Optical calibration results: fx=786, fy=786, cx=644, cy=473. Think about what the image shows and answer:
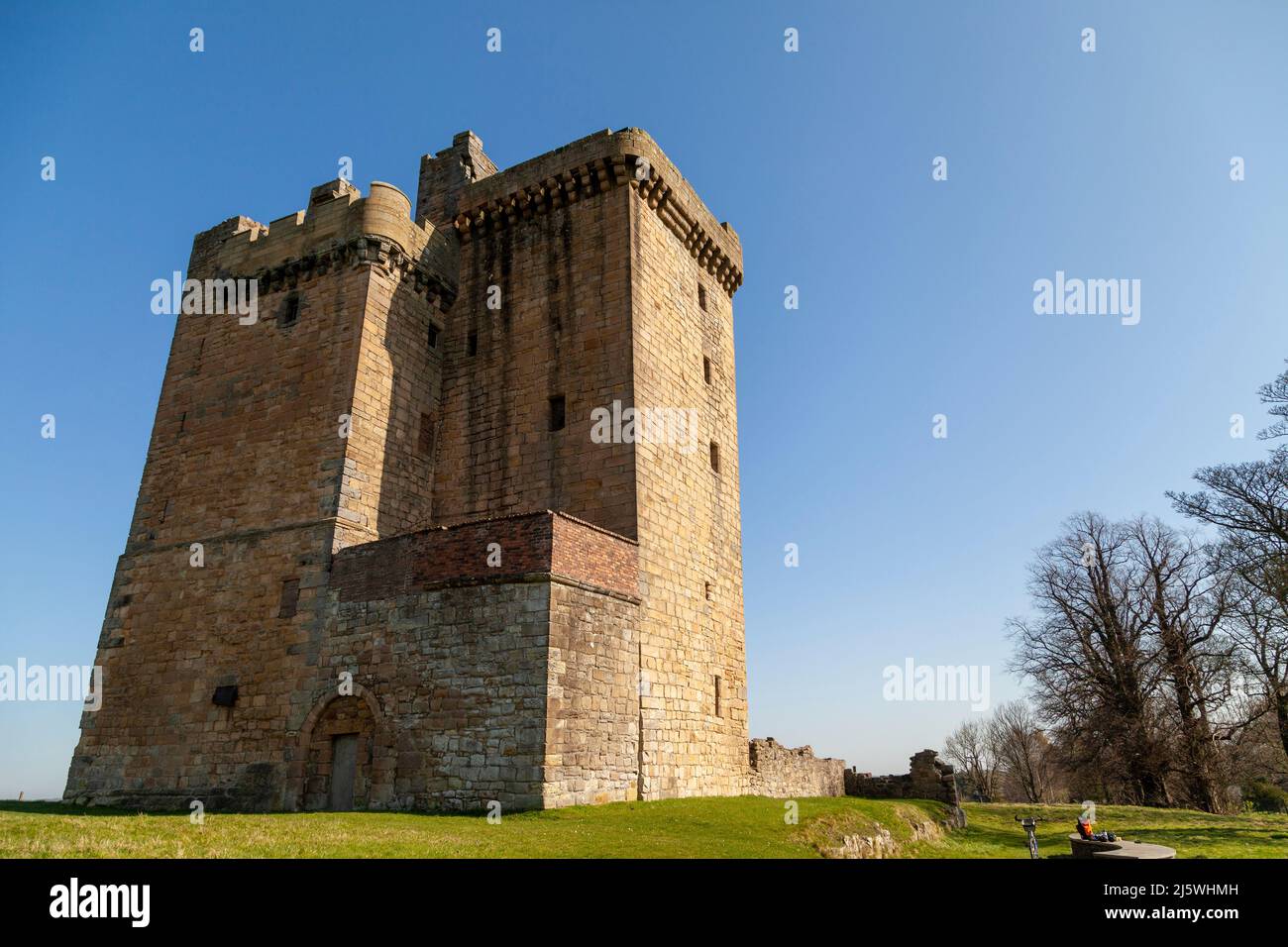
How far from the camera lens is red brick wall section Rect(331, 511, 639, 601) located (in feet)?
48.2

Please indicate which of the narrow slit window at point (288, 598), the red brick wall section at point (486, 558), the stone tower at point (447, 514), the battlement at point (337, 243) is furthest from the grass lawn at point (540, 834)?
the battlement at point (337, 243)

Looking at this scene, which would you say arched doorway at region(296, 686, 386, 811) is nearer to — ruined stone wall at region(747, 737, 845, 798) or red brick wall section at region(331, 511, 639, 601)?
red brick wall section at region(331, 511, 639, 601)

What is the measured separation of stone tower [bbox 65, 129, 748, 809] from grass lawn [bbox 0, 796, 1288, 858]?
4.79 feet

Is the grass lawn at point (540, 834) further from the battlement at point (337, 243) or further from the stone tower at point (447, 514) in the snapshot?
the battlement at point (337, 243)

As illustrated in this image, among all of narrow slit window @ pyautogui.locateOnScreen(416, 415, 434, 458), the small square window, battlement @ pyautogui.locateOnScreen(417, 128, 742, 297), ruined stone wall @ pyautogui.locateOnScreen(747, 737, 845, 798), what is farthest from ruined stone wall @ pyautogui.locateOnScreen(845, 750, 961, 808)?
the small square window

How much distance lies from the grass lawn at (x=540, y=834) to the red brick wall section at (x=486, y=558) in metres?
4.17

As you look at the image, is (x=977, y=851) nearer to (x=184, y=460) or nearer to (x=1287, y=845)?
(x=1287, y=845)

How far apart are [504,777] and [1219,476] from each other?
2498 centimetres

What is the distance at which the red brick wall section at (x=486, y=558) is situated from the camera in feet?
48.2

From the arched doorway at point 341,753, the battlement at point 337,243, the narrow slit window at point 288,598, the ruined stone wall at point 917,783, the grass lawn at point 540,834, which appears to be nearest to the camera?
the grass lawn at point 540,834
